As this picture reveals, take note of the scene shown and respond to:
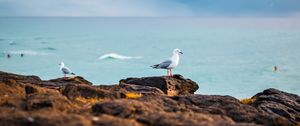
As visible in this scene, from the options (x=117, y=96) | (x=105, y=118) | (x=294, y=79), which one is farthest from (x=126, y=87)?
(x=294, y=79)

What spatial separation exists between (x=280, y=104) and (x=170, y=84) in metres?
9.78

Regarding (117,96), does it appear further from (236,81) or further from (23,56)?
(23,56)

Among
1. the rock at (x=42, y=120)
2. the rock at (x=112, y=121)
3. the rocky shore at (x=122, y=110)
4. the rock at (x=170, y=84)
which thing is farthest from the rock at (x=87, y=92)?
the rock at (x=170, y=84)

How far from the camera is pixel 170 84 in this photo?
32.7 metres

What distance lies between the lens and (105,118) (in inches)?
521

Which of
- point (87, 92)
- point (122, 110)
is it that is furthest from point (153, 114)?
point (87, 92)

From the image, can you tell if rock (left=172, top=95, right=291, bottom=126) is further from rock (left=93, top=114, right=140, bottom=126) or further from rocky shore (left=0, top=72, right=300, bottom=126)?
rock (left=93, top=114, right=140, bottom=126)

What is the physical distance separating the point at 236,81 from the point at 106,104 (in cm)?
11689

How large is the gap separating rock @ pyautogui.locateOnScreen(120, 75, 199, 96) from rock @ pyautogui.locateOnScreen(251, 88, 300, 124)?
681 centimetres

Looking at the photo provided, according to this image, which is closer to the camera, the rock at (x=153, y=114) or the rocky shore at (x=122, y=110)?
the rocky shore at (x=122, y=110)

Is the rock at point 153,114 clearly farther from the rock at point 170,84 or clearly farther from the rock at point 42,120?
the rock at point 170,84

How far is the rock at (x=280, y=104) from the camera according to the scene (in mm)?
23408

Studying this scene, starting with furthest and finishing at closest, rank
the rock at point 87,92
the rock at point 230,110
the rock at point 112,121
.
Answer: the rock at point 87,92 < the rock at point 230,110 < the rock at point 112,121

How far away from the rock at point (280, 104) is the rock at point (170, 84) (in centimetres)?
681
